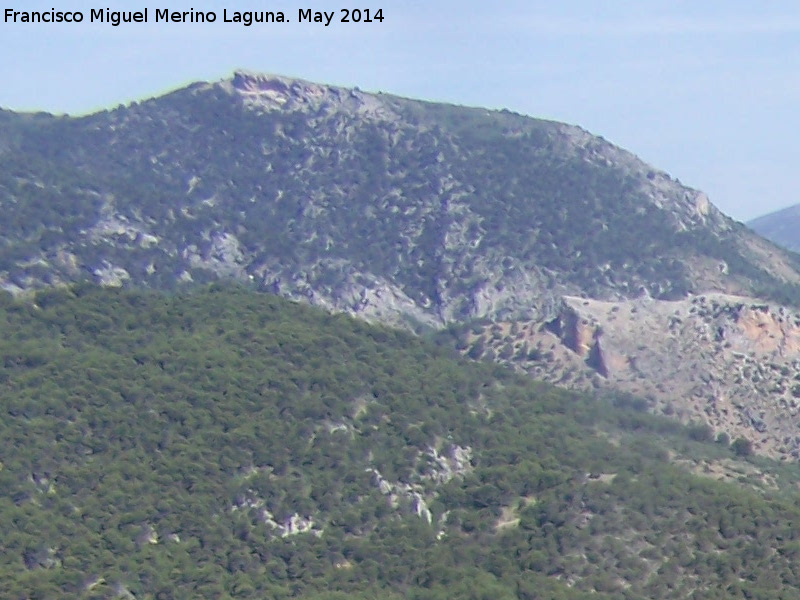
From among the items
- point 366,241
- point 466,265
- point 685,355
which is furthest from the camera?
point 366,241

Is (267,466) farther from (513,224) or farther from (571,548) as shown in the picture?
(513,224)

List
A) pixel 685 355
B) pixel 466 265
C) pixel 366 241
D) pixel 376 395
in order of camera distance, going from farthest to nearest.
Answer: pixel 366 241, pixel 466 265, pixel 685 355, pixel 376 395

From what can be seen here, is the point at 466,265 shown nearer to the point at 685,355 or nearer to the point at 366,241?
the point at 366,241

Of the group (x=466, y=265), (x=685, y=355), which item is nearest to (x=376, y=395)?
(x=685, y=355)

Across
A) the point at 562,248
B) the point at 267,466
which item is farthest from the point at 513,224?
the point at 267,466

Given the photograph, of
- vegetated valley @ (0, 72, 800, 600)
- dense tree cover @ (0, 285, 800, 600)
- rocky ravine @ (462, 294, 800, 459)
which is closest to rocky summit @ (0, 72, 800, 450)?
rocky ravine @ (462, 294, 800, 459)

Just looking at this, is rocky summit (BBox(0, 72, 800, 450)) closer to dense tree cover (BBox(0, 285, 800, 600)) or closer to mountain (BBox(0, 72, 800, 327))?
mountain (BBox(0, 72, 800, 327))
